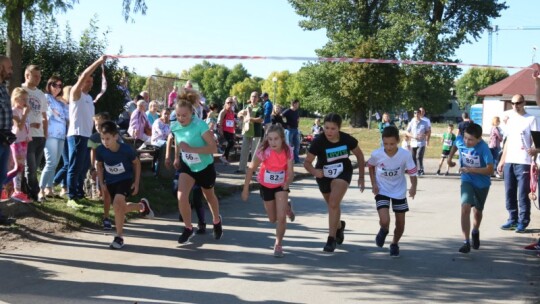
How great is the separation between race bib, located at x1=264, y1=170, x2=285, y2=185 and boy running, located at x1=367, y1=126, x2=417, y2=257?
1.14 meters

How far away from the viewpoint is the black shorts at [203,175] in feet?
27.2

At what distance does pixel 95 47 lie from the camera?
46.5 feet

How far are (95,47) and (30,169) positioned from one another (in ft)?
17.9

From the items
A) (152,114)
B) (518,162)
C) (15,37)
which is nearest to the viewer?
(518,162)

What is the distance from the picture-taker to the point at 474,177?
324 inches

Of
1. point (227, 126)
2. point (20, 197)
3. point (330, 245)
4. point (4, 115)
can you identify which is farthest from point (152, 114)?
point (330, 245)

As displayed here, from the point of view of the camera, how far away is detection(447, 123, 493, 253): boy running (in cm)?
815

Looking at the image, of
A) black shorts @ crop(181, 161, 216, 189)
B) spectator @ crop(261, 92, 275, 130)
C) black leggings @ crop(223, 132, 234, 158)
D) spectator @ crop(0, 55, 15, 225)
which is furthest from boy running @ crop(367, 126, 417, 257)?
black leggings @ crop(223, 132, 234, 158)

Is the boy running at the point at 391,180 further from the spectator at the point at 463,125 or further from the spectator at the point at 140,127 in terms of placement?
the spectator at the point at 140,127

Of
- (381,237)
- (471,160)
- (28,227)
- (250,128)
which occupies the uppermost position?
(250,128)

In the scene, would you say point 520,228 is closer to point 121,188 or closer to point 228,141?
point 121,188

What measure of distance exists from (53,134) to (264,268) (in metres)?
4.57

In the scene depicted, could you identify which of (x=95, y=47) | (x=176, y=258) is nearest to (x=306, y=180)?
(x=95, y=47)

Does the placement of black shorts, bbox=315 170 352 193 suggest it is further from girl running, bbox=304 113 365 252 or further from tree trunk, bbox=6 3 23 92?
tree trunk, bbox=6 3 23 92
